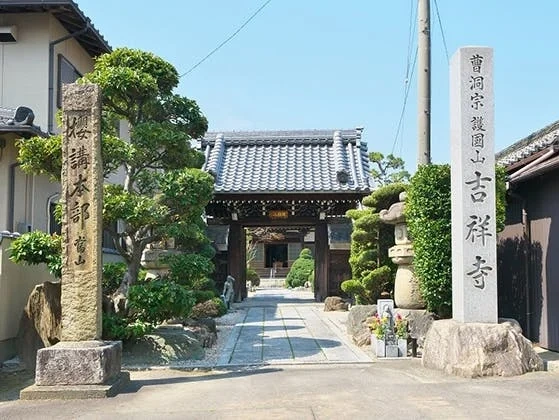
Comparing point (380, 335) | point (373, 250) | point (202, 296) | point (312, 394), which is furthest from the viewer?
point (202, 296)

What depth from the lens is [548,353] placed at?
10.5 m

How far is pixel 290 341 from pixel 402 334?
9.01 feet

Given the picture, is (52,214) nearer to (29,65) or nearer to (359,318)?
(29,65)

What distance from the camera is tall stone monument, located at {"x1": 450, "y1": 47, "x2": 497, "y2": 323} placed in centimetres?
923

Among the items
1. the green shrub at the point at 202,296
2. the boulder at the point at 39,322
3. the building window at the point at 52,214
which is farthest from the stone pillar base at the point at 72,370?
the green shrub at the point at 202,296

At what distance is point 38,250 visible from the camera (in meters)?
9.21

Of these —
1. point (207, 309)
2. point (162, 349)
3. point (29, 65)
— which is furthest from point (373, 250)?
point (29, 65)

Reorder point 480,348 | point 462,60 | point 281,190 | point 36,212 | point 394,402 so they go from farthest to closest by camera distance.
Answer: point 281,190
point 36,212
point 462,60
point 480,348
point 394,402

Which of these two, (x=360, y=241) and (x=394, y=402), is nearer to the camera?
(x=394, y=402)

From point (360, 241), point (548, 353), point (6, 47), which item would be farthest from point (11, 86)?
point (548, 353)

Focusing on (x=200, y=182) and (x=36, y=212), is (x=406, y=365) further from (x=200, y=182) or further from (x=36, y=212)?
(x=36, y=212)

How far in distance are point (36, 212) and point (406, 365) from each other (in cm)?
868

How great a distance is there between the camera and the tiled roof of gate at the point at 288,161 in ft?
69.5

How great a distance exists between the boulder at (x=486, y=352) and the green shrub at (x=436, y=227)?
58.2 inches
